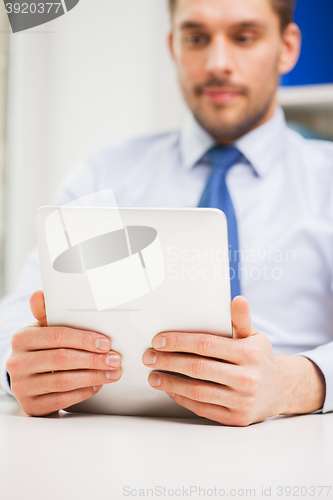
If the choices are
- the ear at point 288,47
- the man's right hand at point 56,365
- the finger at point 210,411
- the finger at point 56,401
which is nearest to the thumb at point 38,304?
the man's right hand at point 56,365

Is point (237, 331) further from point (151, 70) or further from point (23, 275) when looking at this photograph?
point (151, 70)

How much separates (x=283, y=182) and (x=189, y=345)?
71 cm

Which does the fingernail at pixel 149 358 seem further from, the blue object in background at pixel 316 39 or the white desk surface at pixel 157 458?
the blue object in background at pixel 316 39

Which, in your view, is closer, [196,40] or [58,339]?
[58,339]

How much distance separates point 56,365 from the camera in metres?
0.61

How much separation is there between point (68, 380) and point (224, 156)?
735 millimetres

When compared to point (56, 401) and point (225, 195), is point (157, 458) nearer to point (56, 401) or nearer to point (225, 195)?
point (56, 401)

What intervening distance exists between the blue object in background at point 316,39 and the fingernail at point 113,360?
1.32 meters

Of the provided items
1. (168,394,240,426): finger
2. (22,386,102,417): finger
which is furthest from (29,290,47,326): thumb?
(168,394,240,426): finger

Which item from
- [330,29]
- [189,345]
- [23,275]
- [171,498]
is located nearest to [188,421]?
[189,345]

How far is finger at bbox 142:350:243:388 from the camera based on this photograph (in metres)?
0.56

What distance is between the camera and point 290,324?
101 centimetres

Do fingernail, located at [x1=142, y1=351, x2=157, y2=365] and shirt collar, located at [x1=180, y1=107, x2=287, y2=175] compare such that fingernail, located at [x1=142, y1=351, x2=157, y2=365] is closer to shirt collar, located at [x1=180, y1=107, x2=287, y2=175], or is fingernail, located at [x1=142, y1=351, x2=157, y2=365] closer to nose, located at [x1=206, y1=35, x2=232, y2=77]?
shirt collar, located at [x1=180, y1=107, x2=287, y2=175]

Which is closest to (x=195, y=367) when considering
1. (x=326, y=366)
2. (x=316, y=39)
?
(x=326, y=366)
